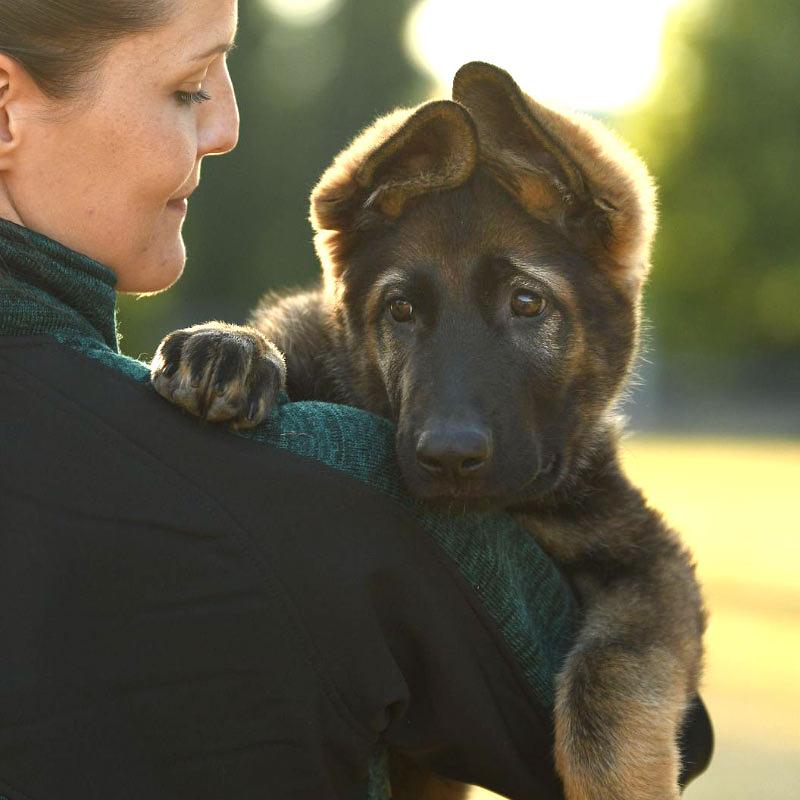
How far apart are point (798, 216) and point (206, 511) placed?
1559 inches

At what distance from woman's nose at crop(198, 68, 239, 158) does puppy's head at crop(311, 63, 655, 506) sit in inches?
18.1

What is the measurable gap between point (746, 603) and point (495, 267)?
8432 millimetres

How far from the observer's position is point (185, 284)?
38094 millimetres

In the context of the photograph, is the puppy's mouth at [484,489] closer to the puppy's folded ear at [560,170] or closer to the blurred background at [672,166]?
the puppy's folded ear at [560,170]

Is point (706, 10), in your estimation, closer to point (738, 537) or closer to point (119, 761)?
point (738, 537)

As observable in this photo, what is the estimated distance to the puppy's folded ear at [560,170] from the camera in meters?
3.02

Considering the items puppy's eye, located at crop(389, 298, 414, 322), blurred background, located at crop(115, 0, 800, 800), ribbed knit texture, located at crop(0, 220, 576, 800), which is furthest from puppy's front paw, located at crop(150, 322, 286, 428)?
blurred background, located at crop(115, 0, 800, 800)

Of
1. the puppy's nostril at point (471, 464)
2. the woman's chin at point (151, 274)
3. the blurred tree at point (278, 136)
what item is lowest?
the puppy's nostril at point (471, 464)

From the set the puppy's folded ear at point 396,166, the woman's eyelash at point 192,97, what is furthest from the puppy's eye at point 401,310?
the woman's eyelash at point 192,97

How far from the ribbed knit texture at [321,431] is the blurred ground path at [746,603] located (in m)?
1.01

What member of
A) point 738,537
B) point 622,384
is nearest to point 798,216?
point 738,537

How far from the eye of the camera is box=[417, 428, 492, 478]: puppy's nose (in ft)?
8.57

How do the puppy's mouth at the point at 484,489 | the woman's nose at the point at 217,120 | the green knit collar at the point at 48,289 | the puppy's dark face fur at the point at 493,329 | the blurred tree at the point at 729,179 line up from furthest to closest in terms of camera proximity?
the blurred tree at the point at 729,179
the puppy's dark face fur at the point at 493,329
the woman's nose at the point at 217,120
the puppy's mouth at the point at 484,489
the green knit collar at the point at 48,289

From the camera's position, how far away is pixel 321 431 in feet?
7.43
